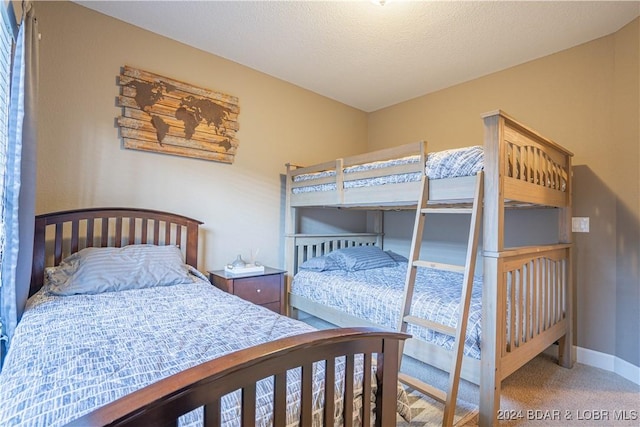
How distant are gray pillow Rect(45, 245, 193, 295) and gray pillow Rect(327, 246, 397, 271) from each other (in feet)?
4.67

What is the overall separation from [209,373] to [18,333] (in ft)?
4.22

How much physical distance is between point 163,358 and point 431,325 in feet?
4.55

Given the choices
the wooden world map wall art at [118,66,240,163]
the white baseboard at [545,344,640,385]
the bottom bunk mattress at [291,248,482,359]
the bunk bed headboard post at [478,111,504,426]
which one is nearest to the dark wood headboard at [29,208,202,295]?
the wooden world map wall art at [118,66,240,163]

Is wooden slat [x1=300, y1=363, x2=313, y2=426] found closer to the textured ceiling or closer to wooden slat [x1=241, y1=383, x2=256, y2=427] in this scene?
wooden slat [x1=241, y1=383, x2=256, y2=427]

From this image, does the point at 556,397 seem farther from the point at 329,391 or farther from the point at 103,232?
the point at 103,232

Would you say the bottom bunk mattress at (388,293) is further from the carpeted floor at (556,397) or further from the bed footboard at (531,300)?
the carpeted floor at (556,397)

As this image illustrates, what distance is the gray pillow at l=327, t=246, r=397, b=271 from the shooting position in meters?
3.03

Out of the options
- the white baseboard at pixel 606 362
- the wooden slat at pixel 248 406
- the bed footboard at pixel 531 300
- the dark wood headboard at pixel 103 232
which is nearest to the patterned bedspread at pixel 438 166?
the bed footboard at pixel 531 300

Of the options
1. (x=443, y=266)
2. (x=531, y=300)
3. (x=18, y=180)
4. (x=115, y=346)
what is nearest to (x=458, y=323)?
(x=443, y=266)

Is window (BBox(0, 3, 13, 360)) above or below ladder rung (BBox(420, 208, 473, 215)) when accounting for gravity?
above

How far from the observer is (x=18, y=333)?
1.33 m

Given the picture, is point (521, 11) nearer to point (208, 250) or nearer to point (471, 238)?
point (471, 238)

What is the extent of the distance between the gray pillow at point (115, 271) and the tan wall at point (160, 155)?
1.56 ft

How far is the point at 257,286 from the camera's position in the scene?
2652 mm
